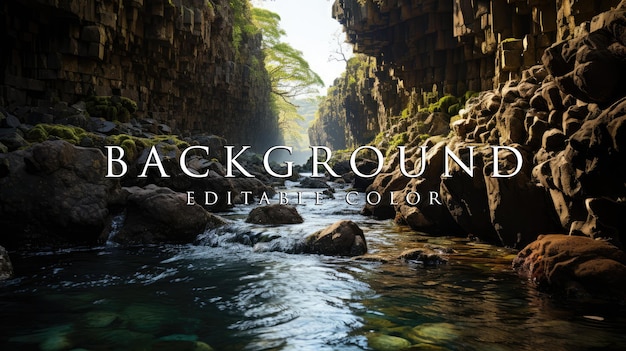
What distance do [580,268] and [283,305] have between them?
3037 mm

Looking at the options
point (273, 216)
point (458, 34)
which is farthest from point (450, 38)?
point (273, 216)

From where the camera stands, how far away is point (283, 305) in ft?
16.4

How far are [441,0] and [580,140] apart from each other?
1918cm

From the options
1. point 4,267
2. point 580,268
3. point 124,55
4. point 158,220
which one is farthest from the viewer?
point 124,55

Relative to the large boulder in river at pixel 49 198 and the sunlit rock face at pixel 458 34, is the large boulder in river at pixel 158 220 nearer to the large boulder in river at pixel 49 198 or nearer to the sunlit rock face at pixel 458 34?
the large boulder in river at pixel 49 198

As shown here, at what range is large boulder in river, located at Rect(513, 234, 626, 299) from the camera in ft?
15.7

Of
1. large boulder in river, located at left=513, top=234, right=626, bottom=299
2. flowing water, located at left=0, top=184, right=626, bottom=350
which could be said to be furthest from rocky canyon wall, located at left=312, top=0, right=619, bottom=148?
flowing water, located at left=0, top=184, right=626, bottom=350

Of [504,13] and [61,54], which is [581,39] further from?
[61,54]

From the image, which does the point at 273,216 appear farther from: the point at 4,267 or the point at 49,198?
the point at 4,267

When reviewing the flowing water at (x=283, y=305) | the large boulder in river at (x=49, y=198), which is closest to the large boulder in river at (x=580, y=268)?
the flowing water at (x=283, y=305)

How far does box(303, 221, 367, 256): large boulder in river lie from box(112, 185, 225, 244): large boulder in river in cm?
224

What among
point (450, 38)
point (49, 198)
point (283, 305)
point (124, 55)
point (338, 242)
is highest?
point (450, 38)

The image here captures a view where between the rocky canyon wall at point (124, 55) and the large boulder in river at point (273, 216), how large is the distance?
827cm

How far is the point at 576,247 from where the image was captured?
524cm
